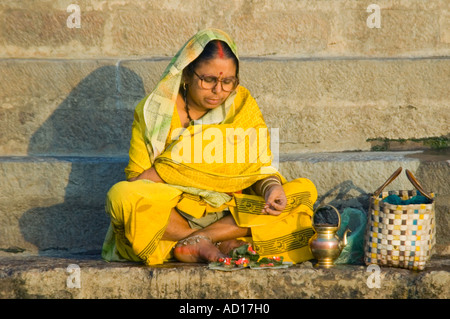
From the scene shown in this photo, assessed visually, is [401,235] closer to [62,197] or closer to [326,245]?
[326,245]

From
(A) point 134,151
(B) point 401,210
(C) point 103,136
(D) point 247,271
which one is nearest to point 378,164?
(B) point 401,210

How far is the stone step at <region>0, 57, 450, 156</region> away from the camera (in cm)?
496

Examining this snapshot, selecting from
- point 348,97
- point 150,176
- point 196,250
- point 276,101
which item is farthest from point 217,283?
point 348,97

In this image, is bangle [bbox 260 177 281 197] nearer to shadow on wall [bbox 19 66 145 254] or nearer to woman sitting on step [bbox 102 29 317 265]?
woman sitting on step [bbox 102 29 317 265]

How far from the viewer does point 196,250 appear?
159 inches

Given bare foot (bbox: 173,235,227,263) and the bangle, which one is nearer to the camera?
bare foot (bbox: 173,235,227,263)

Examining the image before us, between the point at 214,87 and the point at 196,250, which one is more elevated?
the point at 214,87

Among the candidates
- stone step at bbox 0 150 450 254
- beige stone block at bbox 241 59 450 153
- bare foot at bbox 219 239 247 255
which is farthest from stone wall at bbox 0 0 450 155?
bare foot at bbox 219 239 247 255

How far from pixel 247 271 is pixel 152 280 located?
50cm

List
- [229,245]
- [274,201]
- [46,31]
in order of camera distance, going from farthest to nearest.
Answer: [46,31]
[229,245]
[274,201]

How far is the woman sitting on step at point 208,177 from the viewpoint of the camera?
13.4ft

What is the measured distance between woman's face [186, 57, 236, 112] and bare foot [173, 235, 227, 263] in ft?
2.54

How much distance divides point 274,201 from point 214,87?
725mm

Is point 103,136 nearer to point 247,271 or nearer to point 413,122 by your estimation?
point 247,271
